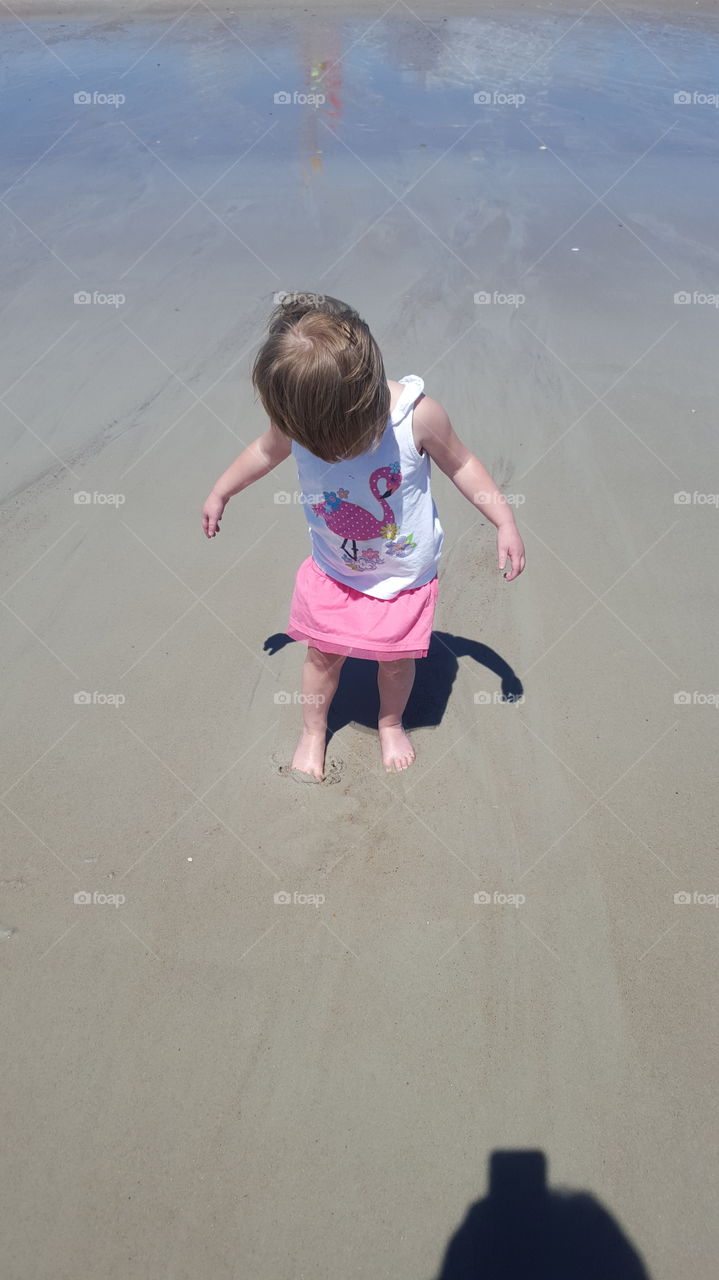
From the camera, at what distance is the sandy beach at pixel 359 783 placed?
1691 millimetres

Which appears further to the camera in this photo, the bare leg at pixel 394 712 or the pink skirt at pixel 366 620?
the bare leg at pixel 394 712

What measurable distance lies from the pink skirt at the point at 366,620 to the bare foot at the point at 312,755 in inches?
14.6

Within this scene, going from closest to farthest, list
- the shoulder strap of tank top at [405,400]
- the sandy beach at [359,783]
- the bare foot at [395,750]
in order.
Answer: the sandy beach at [359,783]
the shoulder strap of tank top at [405,400]
the bare foot at [395,750]

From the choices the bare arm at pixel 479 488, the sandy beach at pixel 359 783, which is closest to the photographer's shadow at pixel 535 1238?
the sandy beach at pixel 359 783

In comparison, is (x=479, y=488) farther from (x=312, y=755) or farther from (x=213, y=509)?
(x=312, y=755)

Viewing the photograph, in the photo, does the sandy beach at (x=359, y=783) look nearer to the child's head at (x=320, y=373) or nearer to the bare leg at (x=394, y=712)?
the bare leg at (x=394, y=712)

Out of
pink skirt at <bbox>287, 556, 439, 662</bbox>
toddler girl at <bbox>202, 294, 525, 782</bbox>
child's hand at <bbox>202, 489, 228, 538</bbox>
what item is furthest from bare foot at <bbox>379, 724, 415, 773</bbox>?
child's hand at <bbox>202, 489, 228, 538</bbox>

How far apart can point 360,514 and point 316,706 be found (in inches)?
25.7

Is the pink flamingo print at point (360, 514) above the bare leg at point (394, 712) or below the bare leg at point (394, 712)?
above

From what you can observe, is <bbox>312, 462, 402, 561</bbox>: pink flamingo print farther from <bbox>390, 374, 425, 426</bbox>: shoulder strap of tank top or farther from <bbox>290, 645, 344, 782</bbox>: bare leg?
<bbox>290, 645, 344, 782</bbox>: bare leg

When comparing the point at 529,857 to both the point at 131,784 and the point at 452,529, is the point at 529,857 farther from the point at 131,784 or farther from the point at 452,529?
the point at 452,529

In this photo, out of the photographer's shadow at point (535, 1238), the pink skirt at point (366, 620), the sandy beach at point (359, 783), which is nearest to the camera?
the photographer's shadow at point (535, 1238)

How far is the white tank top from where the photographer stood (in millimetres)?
1901

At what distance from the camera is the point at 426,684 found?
2727mm
